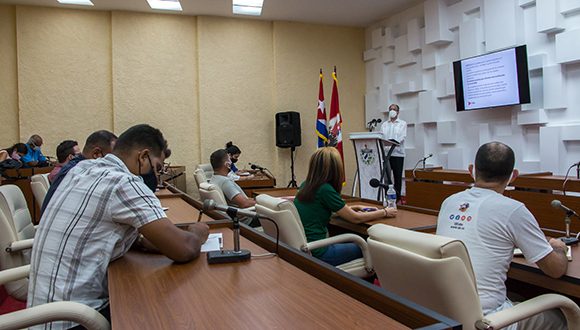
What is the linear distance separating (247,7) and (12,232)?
655cm

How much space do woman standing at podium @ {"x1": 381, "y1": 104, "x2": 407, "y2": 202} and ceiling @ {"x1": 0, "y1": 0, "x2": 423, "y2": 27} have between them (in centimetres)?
186

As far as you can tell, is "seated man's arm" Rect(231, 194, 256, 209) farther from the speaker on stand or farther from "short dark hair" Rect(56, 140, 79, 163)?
the speaker on stand

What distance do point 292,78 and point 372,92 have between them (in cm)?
167

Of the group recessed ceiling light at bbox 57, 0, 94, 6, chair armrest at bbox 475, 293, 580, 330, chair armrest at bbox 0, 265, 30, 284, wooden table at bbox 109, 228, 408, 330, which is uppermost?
recessed ceiling light at bbox 57, 0, 94, 6

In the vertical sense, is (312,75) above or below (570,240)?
above

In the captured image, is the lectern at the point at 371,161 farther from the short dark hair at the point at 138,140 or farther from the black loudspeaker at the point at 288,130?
the short dark hair at the point at 138,140

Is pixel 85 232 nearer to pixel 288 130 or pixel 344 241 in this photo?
pixel 344 241

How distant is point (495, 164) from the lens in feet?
5.96

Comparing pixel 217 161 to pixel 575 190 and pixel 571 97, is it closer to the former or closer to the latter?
pixel 575 190

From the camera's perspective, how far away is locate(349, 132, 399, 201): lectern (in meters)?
5.98

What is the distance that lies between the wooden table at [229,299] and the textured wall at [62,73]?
22.2 ft

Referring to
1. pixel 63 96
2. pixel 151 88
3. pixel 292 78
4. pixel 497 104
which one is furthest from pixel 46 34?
pixel 497 104

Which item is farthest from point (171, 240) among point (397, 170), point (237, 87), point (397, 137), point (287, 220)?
point (237, 87)

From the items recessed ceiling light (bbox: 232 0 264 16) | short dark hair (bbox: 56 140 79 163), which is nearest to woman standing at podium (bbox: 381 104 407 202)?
recessed ceiling light (bbox: 232 0 264 16)
